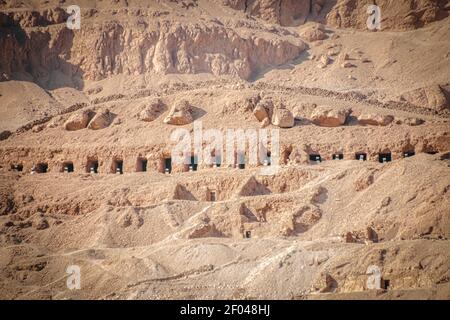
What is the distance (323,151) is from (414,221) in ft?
31.2

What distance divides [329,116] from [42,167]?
13710mm

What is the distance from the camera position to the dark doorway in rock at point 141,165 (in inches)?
1809

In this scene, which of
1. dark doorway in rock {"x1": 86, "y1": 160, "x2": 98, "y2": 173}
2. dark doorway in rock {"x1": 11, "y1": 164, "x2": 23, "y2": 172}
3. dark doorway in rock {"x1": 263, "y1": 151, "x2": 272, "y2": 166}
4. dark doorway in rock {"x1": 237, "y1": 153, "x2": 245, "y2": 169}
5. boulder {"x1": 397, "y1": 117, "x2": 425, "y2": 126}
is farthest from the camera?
dark doorway in rock {"x1": 11, "y1": 164, "x2": 23, "y2": 172}

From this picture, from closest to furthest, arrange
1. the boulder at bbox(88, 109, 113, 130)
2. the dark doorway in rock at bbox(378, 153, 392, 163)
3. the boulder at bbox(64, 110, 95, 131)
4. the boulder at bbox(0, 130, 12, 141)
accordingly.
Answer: the dark doorway in rock at bbox(378, 153, 392, 163) < the boulder at bbox(88, 109, 113, 130) < the boulder at bbox(64, 110, 95, 131) < the boulder at bbox(0, 130, 12, 141)

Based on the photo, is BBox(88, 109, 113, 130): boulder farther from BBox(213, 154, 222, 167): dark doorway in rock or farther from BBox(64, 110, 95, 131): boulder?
BBox(213, 154, 222, 167): dark doorway in rock

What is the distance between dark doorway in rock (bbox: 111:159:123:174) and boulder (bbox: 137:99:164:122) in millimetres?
2769

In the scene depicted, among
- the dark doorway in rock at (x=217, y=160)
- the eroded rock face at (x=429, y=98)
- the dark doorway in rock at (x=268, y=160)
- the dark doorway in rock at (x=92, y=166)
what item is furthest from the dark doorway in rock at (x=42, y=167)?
the eroded rock face at (x=429, y=98)

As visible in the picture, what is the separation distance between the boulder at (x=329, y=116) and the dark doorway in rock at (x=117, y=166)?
9.13m

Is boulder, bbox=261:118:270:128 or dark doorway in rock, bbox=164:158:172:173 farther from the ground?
boulder, bbox=261:118:270:128

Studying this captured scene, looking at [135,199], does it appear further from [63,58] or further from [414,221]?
[63,58]

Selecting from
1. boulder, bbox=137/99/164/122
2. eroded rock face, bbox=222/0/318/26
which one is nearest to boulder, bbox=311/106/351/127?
boulder, bbox=137/99/164/122

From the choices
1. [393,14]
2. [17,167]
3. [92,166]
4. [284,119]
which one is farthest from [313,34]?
[17,167]

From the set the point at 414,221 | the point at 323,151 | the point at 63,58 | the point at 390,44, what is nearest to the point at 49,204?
the point at 323,151

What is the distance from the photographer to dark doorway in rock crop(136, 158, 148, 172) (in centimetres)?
4594
